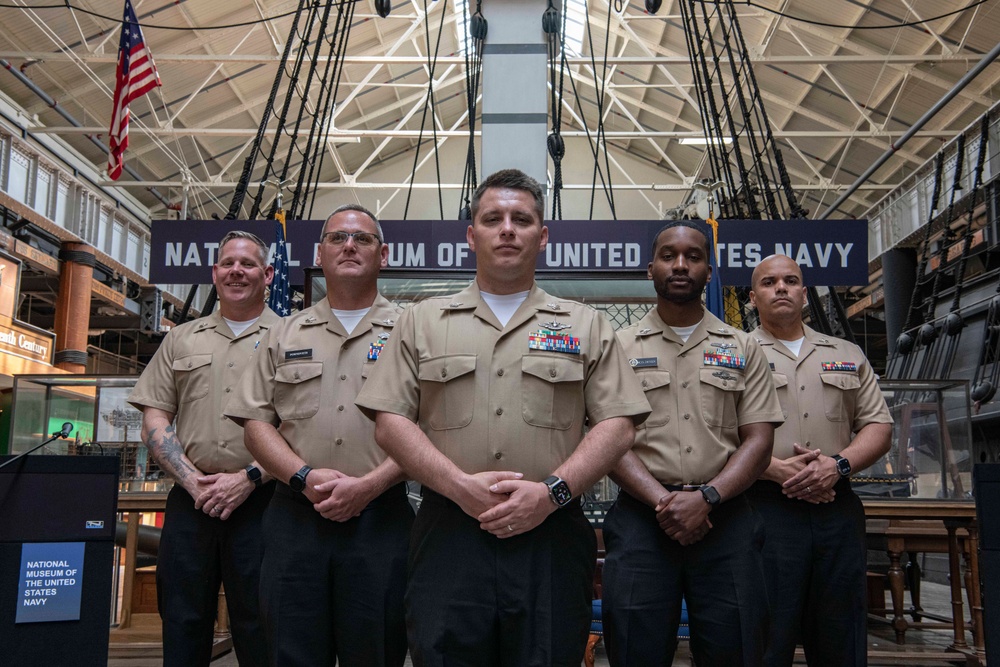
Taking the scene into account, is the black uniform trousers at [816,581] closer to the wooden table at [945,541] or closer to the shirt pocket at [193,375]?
the wooden table at [945,541]

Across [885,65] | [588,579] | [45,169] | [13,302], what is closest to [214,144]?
[45,169]

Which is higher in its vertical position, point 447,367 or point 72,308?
point 72,308

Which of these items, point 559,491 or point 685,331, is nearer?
point 559,491

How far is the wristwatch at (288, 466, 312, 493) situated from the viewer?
7.37 feet

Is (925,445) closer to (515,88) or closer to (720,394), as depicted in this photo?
(720,394)

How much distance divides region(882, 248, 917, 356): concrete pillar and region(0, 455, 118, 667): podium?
1433 cm

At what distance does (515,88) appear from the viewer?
6.07m

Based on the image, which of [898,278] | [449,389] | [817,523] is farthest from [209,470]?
[898,278]

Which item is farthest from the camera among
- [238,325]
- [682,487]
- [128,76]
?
[128,76]

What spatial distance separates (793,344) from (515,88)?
11.4ft

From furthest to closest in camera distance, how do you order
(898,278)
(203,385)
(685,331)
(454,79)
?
(454,79)
(898,278)
(203,385)
(685,331)

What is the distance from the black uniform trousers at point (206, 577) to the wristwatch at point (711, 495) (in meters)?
1.32

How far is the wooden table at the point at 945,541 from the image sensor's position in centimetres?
423

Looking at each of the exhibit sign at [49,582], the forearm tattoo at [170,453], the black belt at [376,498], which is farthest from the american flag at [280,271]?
the black belt at [376,498]
